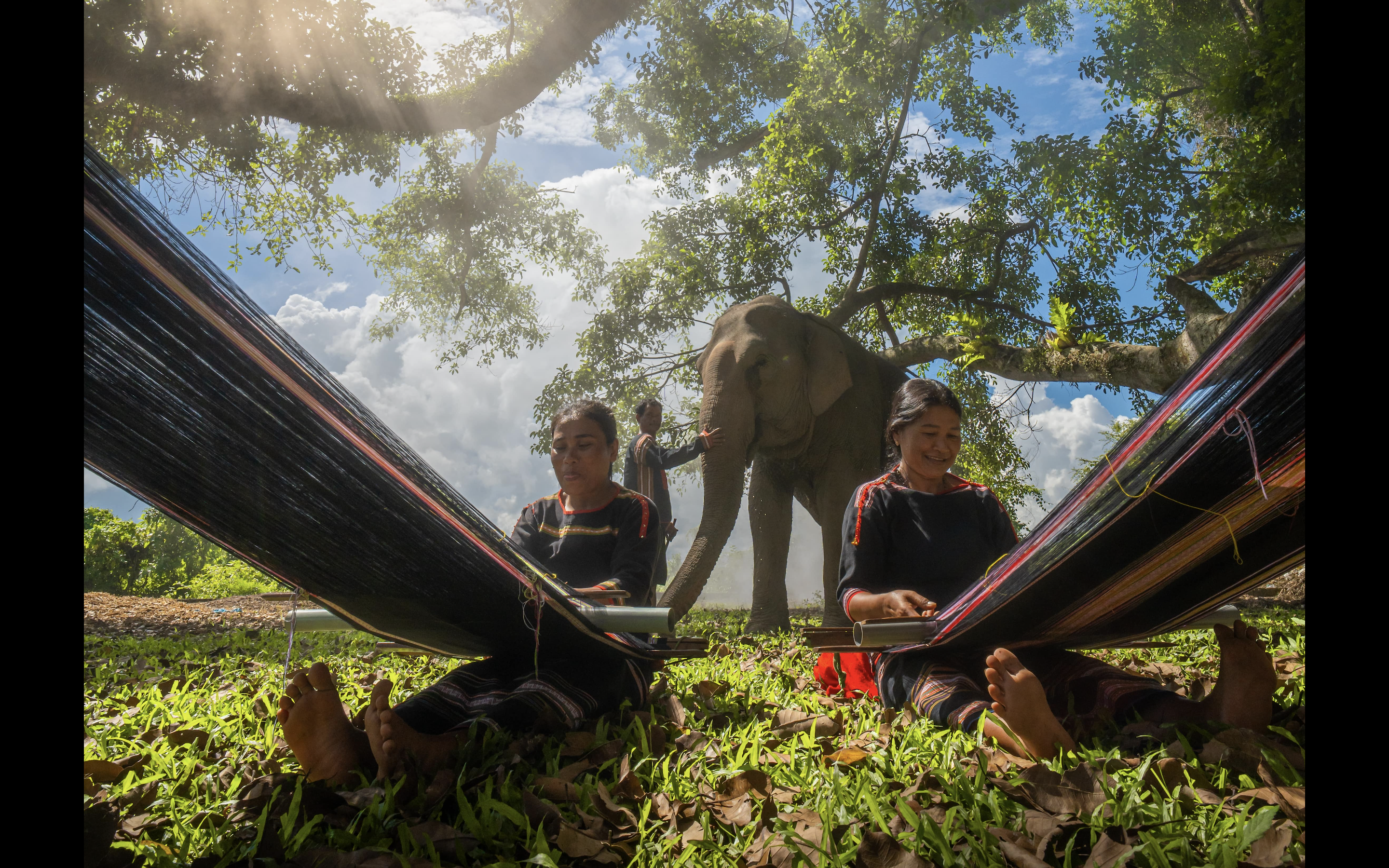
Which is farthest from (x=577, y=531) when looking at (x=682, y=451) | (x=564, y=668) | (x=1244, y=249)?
(x=1244, y=249)

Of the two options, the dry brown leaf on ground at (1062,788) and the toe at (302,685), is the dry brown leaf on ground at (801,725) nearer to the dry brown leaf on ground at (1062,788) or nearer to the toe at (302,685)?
the dry brown leaf on ground at (1062,788)

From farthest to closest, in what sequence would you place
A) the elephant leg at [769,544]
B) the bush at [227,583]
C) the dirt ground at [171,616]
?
the bush at [227,583] < the elephant leg at [769,544] < the dirt ground at [171,616]

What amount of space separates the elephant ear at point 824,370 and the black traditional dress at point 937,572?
3.09m

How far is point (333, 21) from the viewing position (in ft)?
22.3

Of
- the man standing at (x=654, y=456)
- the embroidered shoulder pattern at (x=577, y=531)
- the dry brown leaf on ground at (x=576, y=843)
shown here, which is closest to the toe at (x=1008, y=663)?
the dry brown leaf on ground at (x=576, y=843)

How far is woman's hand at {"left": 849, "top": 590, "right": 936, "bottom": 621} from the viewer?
1.90 m

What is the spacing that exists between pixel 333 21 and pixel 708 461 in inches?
208

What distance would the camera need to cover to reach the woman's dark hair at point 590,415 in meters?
2.37

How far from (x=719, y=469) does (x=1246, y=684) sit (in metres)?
3.53

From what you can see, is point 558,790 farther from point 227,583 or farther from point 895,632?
point 227,583

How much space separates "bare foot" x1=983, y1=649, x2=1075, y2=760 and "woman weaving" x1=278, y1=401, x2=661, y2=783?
3.12 ft

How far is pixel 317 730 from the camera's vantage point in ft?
4.92

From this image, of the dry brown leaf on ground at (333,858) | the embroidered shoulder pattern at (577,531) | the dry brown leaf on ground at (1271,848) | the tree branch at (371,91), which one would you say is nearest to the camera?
Answer: the dry brown leaf on ground at (1271,848)
